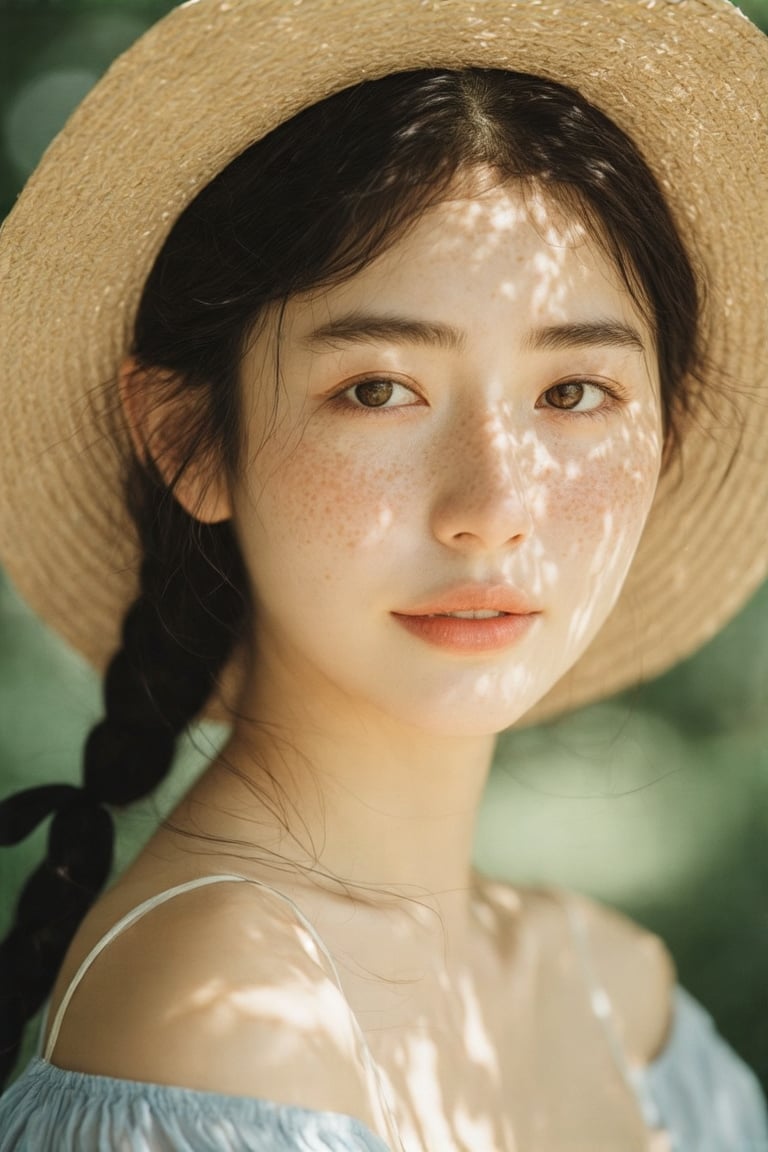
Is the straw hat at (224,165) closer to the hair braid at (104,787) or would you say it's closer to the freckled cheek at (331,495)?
the hair braid at (104,787)

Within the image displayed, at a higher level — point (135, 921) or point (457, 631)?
point (457, 631)

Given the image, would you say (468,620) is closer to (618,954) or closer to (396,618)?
(396,618)

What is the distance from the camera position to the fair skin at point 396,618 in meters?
1.47

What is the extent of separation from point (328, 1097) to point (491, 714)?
1.59 ft

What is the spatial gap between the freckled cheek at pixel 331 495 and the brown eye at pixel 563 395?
0.70 ft

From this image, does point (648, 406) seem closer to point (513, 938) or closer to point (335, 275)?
point (335, 275)

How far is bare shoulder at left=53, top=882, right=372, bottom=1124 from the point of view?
1.34 metres

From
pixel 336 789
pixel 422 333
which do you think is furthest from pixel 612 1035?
pixel 422 333

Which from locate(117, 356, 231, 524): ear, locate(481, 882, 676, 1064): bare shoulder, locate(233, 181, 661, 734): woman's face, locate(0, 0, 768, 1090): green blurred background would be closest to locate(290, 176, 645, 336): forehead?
locate(233, 181, 661, 734): woman's face

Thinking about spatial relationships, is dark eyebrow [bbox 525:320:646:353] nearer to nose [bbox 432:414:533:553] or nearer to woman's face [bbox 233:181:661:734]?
woman's face [bbox 233:181:661:734]

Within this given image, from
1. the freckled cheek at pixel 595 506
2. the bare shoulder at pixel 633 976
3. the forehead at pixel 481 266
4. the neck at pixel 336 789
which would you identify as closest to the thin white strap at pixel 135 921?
the neck at pixel 336 789

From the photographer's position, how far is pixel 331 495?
1563 mm

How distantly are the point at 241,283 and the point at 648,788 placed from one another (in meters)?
2.02

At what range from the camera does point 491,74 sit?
168cm
